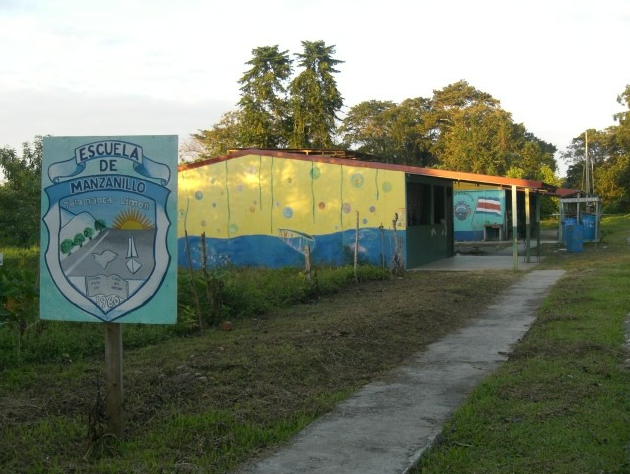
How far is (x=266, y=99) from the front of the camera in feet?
148

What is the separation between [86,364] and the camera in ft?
26.7

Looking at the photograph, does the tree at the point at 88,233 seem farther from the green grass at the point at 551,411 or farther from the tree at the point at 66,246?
the green grass at the point at 551,411

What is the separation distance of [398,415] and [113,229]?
2779mm

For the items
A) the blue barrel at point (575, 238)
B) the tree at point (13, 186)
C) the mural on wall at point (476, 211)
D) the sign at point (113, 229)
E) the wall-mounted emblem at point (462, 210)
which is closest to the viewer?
the sign at point (113, 229)

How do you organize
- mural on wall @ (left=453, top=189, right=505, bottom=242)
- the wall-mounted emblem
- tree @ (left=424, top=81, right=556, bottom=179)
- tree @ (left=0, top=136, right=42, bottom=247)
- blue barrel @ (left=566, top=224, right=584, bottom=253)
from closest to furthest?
1. tree @ (left=0, top=136, right=42, bottom=247)
2. blue barrel @ (left=566, top=224, right=584, bottom=253)
3. mural on wall @ (left=453, top=189, right=505, bottom=242)
4. the wall-mounted emblem
5. tree @ (left=424, top=81, right=556, bottom=179)

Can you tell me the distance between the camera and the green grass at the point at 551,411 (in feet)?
16.7

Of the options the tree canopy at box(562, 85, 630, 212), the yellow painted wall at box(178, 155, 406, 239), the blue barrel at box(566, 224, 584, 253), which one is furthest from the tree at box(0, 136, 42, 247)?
the tree canopy at box(562, 85, 630, 212)

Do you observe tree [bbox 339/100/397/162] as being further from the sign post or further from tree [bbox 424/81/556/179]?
the sign post

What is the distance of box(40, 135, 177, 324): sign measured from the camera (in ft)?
17.5

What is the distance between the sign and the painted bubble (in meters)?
16.3

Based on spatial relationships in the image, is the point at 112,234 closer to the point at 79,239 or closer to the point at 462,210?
the point at 79,239

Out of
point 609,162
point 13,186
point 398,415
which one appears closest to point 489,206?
point 13,186

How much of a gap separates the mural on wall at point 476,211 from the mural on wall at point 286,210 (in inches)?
686

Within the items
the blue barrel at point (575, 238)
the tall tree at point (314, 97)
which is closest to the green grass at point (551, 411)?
the blue barrel at point (575, 238)
